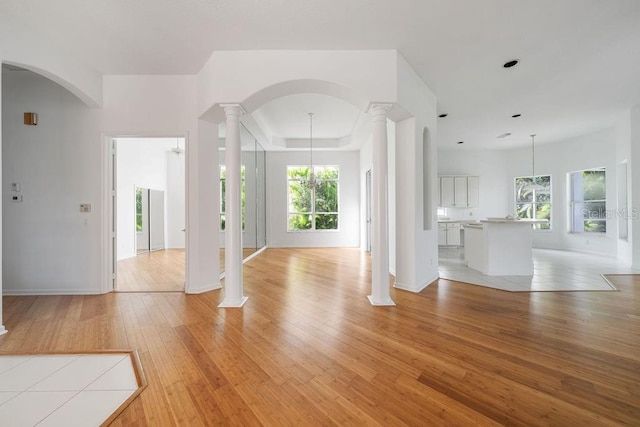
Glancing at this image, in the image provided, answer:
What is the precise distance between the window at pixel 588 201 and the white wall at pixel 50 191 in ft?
36.7

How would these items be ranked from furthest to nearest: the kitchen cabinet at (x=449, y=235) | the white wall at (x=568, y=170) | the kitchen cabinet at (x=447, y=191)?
the kitchen cabinet at (x=447, y=191)
the kitchen cabinet at (x=449, y=235)
the white wall at (x=568, y=170)

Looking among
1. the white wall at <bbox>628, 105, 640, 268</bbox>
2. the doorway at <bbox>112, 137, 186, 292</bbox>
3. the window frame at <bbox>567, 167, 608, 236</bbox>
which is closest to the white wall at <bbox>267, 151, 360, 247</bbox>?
the doorway at <bbox>112, 137, 186, 292</bbox>

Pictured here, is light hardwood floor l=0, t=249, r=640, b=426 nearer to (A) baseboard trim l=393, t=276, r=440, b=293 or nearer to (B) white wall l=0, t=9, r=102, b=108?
(A) baseboard trim l=393, t=276, r=440, b=293

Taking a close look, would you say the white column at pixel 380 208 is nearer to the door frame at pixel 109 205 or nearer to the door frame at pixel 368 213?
the door frame at pixel 109 205

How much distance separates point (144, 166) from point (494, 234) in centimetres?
863

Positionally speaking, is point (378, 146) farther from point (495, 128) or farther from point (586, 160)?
point (586, 160)

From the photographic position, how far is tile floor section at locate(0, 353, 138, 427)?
147 centimetres

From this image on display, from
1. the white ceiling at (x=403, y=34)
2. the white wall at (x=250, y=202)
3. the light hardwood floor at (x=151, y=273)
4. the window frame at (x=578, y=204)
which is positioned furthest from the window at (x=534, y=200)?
the light hardwood floor at (x=151, y=273)

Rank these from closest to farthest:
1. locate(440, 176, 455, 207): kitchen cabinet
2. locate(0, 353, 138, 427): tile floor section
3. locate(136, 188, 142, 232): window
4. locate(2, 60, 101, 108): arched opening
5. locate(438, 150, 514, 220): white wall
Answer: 1. locate(0, 353, 138, 427): tile floor section
2. locate(2, 60, 101, 108): arched opening
3. locate(136, 188, 142, 232): window
4. locate(440, 176, 455, 207): kitchen cabinet
5. locate(438, 150, 514, 220): white wall

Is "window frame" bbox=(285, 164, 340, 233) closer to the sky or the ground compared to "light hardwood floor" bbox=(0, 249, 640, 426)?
closer to the sky

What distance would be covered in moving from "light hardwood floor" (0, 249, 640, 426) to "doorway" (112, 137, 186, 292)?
216 centimetres

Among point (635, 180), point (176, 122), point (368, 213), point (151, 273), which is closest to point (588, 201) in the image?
point (635, 180)

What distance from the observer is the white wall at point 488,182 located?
868cm

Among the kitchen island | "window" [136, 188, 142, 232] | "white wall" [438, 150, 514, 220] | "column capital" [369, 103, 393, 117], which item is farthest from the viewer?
"white wall" [438, 150, 514, 220]
